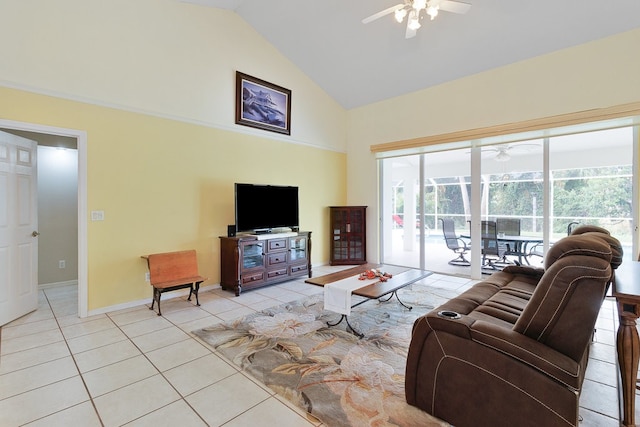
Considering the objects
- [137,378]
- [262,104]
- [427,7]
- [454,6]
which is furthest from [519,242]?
[137,378]

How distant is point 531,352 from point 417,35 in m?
4.36

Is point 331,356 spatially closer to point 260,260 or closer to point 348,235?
point 260,260

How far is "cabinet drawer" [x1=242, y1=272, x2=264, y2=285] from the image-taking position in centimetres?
430

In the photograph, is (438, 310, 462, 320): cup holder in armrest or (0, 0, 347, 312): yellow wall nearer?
(438, 310, 462, 320): cup holder in armrest

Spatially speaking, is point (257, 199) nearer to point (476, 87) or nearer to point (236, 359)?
point (236, 359)

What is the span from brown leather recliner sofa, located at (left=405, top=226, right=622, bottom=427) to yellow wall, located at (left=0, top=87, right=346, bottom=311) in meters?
3.52

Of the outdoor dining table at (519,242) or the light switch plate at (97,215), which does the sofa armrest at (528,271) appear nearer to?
the outdoor dining table at (519,242)

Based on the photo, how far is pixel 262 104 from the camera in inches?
197

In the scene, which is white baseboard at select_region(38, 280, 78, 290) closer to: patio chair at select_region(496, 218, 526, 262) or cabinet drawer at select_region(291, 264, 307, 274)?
cabinet drawer at select_region(291, 264, 307, 274)

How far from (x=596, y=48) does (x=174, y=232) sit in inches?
242

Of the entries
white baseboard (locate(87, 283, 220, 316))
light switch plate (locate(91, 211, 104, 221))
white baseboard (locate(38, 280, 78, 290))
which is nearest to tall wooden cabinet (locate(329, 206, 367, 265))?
white baseboard (locate(87, 283, 220, 316))

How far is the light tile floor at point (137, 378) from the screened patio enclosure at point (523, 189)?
5.16 feet

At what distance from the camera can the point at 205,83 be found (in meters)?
4.31

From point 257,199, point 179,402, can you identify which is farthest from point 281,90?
point 179,402
